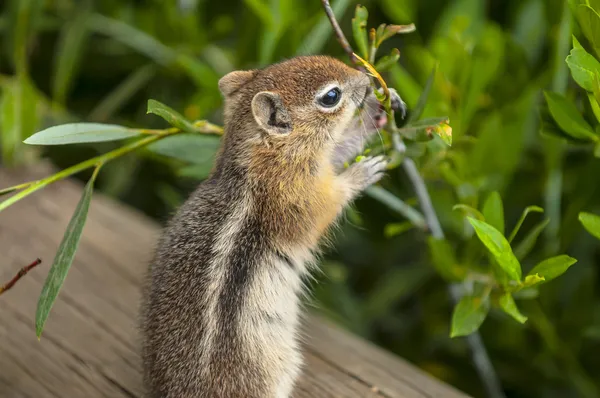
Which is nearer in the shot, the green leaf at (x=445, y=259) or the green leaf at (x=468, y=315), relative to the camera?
the green leaf at (x=468, y=315)

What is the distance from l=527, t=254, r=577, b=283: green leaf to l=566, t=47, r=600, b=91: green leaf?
0.42 metres

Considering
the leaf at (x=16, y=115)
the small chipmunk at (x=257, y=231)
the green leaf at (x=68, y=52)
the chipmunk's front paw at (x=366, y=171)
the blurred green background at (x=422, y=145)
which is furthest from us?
the green leaf at (x=68, y=52)

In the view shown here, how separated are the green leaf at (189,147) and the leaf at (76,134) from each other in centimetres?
24

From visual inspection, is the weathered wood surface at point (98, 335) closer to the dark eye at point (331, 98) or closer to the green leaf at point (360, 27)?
the dark eye at point (331, 98)

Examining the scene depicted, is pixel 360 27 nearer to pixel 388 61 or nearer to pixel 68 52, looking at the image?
pixel 388 61

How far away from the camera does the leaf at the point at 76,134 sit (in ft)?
6.14

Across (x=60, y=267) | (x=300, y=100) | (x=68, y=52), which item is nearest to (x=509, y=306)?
(x=300, y=100)

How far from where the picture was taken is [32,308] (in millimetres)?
2410

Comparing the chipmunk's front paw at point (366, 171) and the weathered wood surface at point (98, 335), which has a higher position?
the chipmunk's front paw at point (366, 171)

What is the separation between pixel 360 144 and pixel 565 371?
1431mm

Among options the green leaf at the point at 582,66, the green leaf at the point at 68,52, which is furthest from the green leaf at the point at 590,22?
the green leaf at the point at 68,52

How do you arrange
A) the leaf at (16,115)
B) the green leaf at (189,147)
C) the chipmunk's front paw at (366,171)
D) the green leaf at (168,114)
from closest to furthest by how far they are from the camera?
the green leaf at (168,114) → the chipmunk's front paw at (366,171) → the green leaf at (189,147) → the leaf at (16,115)

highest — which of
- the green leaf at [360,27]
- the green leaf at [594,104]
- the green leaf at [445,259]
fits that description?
the green leaf at [360,27]

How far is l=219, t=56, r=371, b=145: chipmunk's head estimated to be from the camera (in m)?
2.03
